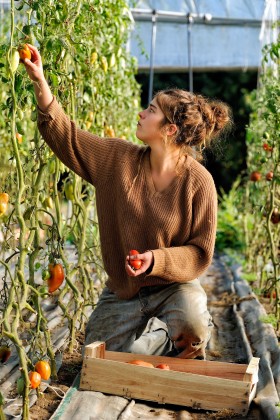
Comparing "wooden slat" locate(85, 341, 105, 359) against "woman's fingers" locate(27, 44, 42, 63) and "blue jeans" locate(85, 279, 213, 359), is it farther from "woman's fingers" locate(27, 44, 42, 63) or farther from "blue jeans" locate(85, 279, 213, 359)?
"woman's fingers" locate(27, 44, 42, 63)

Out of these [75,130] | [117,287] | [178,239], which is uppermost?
[75,130]

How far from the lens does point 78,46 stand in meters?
2.97

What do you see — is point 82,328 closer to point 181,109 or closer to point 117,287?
point 117,287

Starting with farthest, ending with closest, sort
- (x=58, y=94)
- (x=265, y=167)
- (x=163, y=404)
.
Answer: (x=265, y=167) < (x=58, y=94) < (x=163, y=404)

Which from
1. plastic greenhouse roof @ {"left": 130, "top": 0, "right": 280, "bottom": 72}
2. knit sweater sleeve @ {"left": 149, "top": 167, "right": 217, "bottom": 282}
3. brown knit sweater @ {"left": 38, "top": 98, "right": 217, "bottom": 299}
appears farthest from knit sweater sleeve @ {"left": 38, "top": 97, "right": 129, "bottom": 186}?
plastic greenhouse roof @ {"left": 130, "top": 0, "right": 280, "bottom": 72}

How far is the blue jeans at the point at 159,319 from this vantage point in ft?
8.60

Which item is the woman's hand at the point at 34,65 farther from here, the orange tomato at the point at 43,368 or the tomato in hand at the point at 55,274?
the orange tomato at the point at 43,368

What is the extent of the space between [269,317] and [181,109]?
1.23 m

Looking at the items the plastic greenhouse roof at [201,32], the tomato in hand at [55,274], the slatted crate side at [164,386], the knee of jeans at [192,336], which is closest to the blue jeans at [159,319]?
the knee of jeans at [192,336]

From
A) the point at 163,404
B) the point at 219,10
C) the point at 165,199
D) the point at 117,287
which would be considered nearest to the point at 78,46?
the point at 165,199

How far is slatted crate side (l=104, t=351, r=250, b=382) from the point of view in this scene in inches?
102

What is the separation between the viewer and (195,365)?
264cm

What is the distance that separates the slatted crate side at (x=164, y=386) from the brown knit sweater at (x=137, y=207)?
1.03 ft

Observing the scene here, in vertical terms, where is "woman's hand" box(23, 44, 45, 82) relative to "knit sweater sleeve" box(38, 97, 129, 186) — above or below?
above
